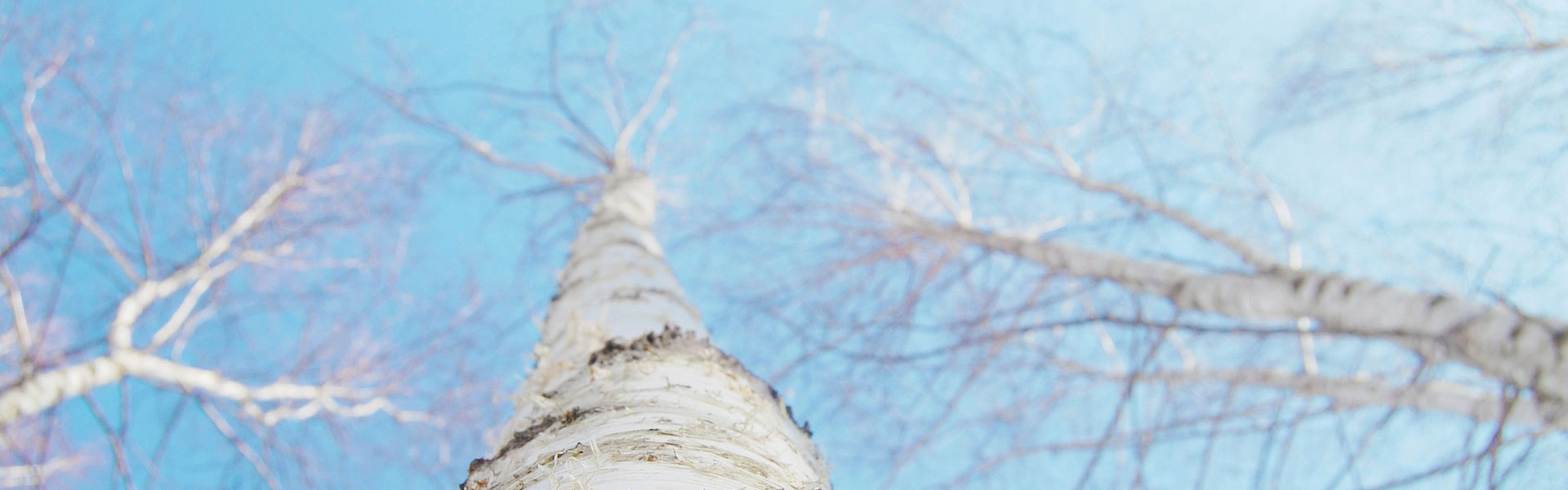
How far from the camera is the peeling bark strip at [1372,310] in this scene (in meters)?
1.70

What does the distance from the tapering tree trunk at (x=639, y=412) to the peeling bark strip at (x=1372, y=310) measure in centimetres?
163

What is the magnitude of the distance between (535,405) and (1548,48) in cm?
312

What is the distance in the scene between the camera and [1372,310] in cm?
202

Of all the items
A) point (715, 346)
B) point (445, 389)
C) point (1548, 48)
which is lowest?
point (715, 346)

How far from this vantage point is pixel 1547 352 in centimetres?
167

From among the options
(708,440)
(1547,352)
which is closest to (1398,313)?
(1547,352)

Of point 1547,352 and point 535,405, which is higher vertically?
point 1547,352

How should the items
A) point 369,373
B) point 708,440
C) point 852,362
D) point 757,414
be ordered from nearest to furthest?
1. point 708,440
2. point 757,414
3. point 852,362
4. point 369,373

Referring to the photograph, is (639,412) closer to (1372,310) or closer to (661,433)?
(661,433)

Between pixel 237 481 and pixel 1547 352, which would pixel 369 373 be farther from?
pixel 1547 352

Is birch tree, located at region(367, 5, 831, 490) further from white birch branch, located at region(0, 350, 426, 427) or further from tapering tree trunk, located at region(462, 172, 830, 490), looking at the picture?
white birch branch, located at region(0, 350, 426, 427)

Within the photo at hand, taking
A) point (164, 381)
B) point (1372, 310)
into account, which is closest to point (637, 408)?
point (1372, 310)

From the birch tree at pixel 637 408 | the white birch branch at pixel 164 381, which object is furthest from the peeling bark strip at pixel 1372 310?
the white birch branch at pixel 164 381

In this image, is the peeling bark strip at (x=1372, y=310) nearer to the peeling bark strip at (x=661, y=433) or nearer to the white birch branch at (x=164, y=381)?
the peeling bark strip at (x=661, y=433)
